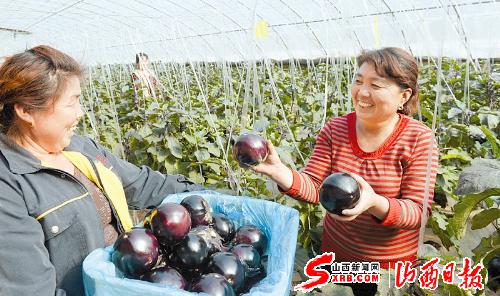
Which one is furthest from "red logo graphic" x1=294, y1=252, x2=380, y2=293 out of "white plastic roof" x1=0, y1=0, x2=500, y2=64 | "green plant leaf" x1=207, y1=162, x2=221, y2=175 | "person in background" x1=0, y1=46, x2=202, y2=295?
"white plastic roof" x1=0, y1=0, x2=500, y2=64

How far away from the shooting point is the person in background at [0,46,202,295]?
1.18 meters

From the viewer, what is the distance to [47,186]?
1.33 m

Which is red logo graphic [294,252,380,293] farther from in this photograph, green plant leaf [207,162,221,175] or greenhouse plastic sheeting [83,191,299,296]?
green plant leaf [207,162,221,175]

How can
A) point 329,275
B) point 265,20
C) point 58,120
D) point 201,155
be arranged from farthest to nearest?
point 265,20, point 201,155, point 58,120, point 329,275

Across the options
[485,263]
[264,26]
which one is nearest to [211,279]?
[485,263]

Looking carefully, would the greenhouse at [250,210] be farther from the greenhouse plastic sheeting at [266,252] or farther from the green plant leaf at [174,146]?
the green plant leaf at [174,146]

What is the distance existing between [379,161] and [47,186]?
1049mm

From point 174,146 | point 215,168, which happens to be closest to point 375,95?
point 215,168

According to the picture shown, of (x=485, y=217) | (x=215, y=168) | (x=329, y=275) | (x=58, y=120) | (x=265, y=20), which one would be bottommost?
(x=215, y=168)

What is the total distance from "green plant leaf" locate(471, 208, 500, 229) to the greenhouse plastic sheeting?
504 millimetres

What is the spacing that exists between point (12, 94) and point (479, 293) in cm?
141

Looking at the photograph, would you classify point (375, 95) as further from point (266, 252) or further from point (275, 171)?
point (266, 252)

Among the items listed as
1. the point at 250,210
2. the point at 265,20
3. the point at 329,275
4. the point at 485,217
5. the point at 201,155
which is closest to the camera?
the point at 329,275

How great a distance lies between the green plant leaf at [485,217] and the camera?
122cm
